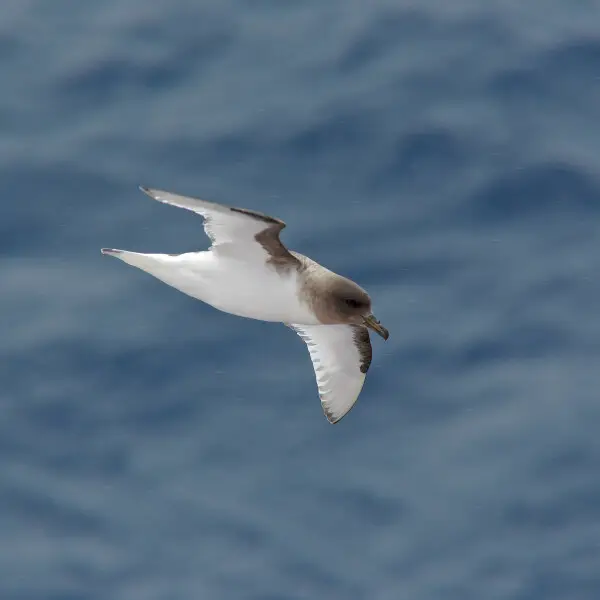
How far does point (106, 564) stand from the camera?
29.9 meters

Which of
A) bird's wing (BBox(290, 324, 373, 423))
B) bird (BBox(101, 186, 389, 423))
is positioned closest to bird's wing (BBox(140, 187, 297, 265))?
bird (BBox(101, 186, 389, 423))

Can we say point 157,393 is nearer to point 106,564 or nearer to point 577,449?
point 106,564

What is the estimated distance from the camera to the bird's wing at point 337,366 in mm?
20297

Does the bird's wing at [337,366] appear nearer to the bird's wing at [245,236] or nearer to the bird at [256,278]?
the bird at [256,278]

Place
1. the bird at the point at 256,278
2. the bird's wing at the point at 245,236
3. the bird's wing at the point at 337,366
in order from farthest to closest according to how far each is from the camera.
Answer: the bird's wing at the point at 337,366 → the bird at the point at 256,278 → the bird's wing at the point at 245,236

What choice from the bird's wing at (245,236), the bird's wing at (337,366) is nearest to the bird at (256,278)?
the bird's wing at (245,236)

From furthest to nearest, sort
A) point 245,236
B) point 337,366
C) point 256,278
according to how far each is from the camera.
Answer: point 337,366 < point 256,278 < point 245,236

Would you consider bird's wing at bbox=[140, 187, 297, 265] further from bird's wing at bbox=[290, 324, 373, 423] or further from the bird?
bird's wing at bbox=[290, 324, 373, 423]

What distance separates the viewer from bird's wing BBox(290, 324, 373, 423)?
66.6ft

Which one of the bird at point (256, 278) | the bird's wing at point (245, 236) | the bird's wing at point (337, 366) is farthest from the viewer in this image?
the bird's wing at point (337, 366)

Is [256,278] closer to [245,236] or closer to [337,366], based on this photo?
[245,236]

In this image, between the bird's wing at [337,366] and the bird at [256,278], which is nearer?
the bird at [256,278]

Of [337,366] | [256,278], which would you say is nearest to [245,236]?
[256,278]

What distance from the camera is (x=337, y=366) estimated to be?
20.4 m
